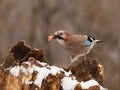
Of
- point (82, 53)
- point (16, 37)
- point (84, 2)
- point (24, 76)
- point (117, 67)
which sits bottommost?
point (24, 76)

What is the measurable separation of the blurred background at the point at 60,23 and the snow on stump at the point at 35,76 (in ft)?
21.0

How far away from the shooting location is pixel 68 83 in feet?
13.6

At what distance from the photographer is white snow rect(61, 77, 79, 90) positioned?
4.12 m

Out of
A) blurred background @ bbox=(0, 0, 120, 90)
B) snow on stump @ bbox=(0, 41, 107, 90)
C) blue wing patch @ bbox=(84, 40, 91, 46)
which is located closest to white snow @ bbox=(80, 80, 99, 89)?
snow on stump @ bbox=(0, 41, 107, 90)

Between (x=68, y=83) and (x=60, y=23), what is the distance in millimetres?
7795

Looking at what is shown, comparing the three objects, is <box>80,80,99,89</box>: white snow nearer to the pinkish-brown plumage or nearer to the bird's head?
the bird's head

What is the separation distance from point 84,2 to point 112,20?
2.67 ft

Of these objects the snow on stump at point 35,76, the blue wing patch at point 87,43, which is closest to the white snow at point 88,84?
the snow on stump at point 35,76

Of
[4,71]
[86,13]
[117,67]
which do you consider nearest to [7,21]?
[86,13]

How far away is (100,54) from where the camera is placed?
10945 mm

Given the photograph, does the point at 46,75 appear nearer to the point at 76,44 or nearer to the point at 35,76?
the point at 35,76

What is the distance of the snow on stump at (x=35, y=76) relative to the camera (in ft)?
13.5

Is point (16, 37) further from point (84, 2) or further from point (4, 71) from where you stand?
point (4, 71)

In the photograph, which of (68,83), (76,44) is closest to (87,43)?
(76,44)
